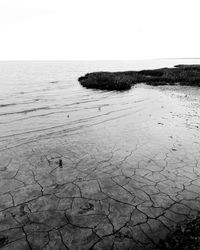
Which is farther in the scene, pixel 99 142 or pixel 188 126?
pixel 188 126

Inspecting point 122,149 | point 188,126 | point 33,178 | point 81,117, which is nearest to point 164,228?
point 33,178

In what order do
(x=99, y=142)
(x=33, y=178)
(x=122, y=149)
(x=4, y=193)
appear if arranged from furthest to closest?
(x=99, y=142) → (x=122, y=149) → (x=33, y=178) → (x=4, y=193)

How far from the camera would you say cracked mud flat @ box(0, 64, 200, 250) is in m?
3.61

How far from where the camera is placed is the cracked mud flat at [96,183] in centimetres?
361

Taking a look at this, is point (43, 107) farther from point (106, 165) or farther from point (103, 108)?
point (106, 165)

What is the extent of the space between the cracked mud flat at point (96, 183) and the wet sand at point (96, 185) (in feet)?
0.05

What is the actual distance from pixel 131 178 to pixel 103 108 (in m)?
9.47

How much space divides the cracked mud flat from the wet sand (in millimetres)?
16

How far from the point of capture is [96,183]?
5.16 meters

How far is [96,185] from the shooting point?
5.08m

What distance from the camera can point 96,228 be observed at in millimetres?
3725

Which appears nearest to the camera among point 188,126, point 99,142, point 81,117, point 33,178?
point 33,178

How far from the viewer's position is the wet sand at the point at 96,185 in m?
3.60

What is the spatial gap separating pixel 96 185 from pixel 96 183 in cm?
9
